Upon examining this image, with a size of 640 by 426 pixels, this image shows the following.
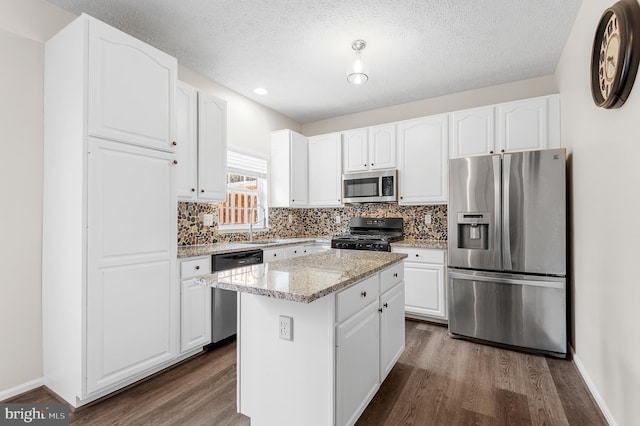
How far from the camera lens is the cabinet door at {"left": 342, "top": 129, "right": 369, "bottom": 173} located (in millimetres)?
4137

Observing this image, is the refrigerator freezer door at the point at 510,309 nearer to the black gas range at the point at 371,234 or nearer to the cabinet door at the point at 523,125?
the black gas range at the point at 371,234

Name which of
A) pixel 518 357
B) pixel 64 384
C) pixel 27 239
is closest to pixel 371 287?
pixel 518 357

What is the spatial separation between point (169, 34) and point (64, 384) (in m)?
2.72

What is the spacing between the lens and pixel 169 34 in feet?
8.58

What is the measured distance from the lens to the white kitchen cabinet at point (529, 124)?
9.92ft

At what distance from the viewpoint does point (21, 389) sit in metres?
2.04

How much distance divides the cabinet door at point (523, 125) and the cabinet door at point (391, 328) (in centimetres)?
202

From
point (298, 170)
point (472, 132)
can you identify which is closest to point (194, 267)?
point (298, 170)

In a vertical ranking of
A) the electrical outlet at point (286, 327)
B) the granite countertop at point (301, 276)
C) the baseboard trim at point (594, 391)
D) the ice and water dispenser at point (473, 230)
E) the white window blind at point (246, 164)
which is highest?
the white window blind at point (246, 164)

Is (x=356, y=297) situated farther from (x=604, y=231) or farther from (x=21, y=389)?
(x=21, y=389)

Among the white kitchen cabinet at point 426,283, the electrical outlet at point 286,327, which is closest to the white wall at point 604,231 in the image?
the white kitchen cabinet at point 426,283

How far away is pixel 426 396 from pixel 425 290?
4.83 ft

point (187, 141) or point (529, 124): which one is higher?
point (529, 124)

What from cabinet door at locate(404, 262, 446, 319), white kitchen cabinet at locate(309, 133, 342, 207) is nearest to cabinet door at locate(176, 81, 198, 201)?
white kitchen cabinet at locate(309, 133, 342, 207)
